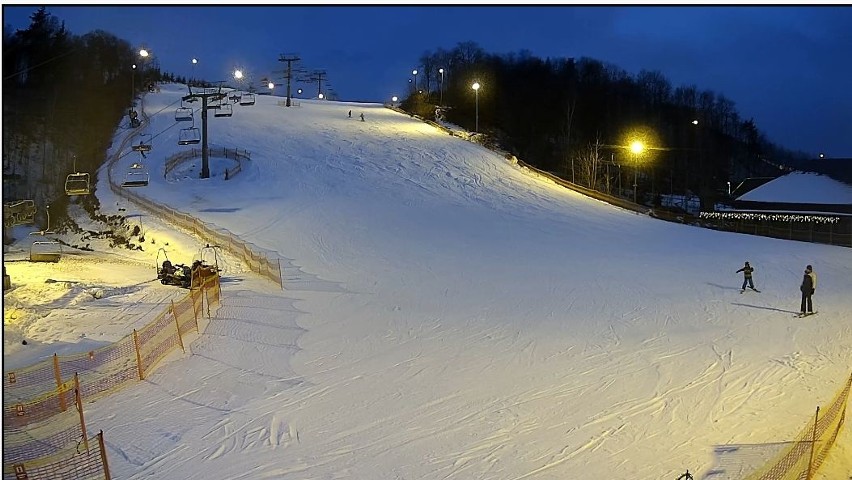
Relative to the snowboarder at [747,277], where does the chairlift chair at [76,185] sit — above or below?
above

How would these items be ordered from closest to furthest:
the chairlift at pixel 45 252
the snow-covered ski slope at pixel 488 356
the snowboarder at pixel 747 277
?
the snow-covered ski slope at pixel 488 356
the snowboarder at pixel 747 277
the chairlift at pixel 45 252

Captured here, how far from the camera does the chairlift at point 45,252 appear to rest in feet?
68.3

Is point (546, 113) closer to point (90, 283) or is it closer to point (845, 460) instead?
point (90, 283)

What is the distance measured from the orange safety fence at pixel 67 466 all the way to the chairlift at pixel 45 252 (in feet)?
50.1

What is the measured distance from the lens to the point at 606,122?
70375 millimetres

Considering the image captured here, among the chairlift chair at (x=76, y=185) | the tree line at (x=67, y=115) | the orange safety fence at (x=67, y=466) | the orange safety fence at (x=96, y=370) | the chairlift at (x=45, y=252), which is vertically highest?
the tree line at (x=67, y=115)

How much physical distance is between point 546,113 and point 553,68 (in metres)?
8.85

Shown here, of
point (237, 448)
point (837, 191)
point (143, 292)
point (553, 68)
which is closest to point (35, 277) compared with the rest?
point (143, 292)

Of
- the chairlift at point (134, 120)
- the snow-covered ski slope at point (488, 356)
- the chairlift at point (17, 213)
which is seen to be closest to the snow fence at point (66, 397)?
the snow-covered ski slope at point (488, 356)

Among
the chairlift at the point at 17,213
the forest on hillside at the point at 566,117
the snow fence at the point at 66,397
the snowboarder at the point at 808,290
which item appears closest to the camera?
the snow fence at the point at 66,397

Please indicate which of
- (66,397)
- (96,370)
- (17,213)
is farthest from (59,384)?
(17,213)

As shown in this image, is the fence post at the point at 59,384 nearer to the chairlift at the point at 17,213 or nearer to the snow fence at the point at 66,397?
the snow fence at the point at 66,397

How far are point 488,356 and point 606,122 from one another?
63064 mm

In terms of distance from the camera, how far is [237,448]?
830 centimetres
